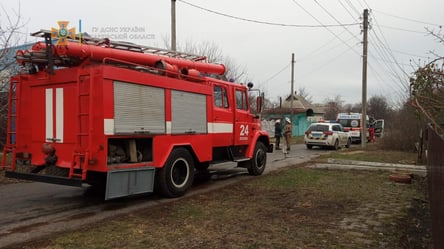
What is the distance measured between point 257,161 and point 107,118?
6.07 m

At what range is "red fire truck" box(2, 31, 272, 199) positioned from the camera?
271 inches

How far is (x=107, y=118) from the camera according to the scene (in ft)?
22.4

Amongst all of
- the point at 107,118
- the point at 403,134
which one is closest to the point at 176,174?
the point at 107,118

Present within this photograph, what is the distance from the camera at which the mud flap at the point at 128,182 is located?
691cm

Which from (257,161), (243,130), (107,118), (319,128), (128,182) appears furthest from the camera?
(319,128)

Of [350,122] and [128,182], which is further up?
[350,122]

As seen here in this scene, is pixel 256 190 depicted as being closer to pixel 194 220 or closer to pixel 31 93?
pixel 194 220

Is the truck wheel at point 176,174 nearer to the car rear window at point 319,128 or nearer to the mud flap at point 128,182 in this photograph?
the mud flap at point 128,182

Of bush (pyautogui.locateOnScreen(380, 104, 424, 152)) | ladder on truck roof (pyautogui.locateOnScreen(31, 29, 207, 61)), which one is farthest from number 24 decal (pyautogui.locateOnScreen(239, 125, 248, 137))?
bush (pyautogui.locateOnScreen(380, 104, 424, 152))

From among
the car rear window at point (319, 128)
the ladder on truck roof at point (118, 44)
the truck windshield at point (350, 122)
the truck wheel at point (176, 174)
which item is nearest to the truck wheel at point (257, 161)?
the truck wheel at point (176, 174)

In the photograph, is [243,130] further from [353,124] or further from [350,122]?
[350,122]

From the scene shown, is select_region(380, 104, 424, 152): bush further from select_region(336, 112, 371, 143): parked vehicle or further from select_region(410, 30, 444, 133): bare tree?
select_region(410, 30, 444, 133): bare tree

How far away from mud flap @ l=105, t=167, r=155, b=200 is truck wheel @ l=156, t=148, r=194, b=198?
0.38m

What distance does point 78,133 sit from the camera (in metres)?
6.98
